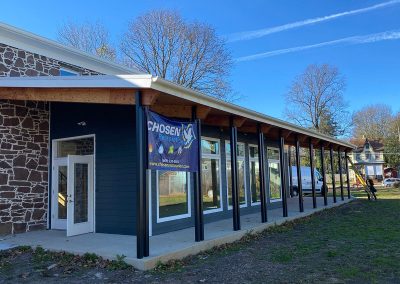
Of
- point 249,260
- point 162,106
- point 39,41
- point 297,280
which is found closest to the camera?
point 297,280

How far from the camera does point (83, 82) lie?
24.6 feet

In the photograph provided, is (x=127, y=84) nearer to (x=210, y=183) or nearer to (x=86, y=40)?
(x=210, y=183)

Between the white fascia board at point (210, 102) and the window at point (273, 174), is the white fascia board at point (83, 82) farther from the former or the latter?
the window at point (273, 174)

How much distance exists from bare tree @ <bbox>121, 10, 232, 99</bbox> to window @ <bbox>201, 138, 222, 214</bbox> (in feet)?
67.4

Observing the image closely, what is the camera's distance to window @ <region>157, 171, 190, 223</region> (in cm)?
1005

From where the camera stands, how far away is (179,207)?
1065cm

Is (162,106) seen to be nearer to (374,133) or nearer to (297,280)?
(297,280)

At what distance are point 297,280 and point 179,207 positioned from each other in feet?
16.7

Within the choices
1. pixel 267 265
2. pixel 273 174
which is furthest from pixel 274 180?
pixel 267 265

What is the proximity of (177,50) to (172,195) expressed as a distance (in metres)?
24.2

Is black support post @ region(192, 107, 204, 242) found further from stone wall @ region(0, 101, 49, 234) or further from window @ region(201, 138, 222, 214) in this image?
stone wall @ region(0, 101, 49, 234)

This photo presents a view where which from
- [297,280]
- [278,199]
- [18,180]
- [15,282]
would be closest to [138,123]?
[15,282]

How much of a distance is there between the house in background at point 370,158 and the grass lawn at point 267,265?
49.5 meters

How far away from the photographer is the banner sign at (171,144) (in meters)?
7.11
